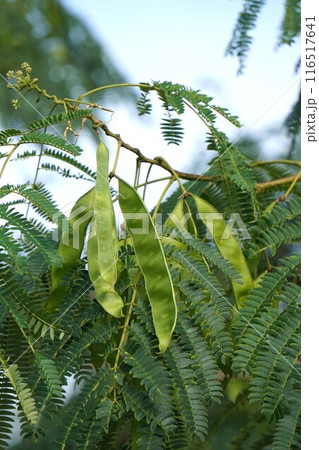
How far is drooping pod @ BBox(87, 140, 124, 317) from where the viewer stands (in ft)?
2.57

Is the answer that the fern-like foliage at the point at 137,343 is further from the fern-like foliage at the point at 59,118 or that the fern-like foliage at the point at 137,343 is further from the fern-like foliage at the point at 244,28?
the fern-like foliage at the point at 244,28

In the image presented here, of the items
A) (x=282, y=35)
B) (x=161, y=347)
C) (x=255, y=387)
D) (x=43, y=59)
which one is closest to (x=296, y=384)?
(x=255, y=387)

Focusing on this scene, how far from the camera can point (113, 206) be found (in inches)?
32.2

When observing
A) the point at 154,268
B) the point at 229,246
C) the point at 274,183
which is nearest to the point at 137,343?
the point at 154,268

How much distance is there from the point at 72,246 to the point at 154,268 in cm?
11

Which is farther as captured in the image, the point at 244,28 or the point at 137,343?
the point at 244,28

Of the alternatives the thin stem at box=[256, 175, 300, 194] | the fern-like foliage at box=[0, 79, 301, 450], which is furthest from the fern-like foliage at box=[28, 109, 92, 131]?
the thin stem at box=[256, 175, 300, 194]

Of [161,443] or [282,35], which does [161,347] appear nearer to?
[161,443]

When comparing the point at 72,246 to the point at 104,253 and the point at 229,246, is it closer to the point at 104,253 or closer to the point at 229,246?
the point at 104,253

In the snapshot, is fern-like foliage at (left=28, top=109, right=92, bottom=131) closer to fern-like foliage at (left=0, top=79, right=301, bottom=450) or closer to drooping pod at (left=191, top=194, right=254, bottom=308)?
fern-like foliage at (left=0, top=79, right=301, bottom=450)

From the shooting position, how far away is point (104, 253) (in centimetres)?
79

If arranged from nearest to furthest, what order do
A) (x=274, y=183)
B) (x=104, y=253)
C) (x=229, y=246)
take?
(x=104, y=253) < (x=229, y=246) < (x=274, y=183)

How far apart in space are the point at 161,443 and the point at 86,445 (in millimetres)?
81

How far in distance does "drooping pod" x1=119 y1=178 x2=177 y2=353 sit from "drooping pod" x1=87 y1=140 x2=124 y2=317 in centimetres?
3
